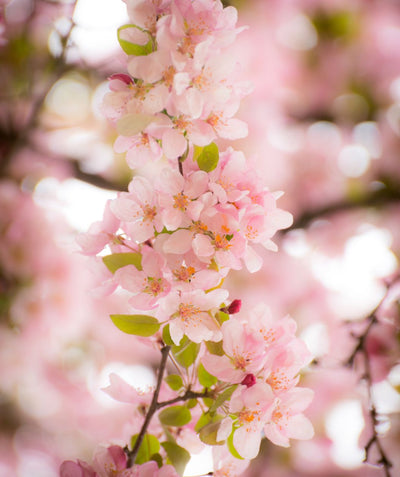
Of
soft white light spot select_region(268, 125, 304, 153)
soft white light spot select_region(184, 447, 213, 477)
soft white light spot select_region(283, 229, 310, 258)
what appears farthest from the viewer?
soft white light spot select_region(268, 125, 304, 153)

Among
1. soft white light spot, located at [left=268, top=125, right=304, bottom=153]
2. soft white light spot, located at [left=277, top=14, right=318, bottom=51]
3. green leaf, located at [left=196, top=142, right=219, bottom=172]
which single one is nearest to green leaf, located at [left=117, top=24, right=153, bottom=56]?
green leaf, located at [left=196, top=142, right=219, bottom=172]

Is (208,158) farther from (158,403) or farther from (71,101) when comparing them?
(71,101)

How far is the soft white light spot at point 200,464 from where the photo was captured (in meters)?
0.61

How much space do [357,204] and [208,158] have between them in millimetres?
1290

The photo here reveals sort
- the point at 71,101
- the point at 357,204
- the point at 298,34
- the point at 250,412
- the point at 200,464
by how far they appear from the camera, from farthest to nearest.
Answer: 1. the point at 298,34
2. the point at 71,101
3. the point at 357,204
4. the point at 200,464
5. the point at 250,412

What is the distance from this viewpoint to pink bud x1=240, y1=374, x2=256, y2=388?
507mm

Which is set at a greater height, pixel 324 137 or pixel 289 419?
pixel 289 419

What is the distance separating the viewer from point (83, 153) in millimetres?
1926

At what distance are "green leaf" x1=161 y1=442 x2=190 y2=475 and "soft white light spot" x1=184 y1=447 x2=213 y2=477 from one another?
0.01 metres

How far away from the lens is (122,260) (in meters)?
0.56

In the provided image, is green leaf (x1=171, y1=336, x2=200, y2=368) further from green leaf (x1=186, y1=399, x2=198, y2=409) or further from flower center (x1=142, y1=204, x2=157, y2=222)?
flower center (x1=142, y1=204, x2=157, y2=222)

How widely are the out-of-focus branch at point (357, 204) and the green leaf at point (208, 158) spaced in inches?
46.2

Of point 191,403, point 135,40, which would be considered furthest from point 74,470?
point 135,40

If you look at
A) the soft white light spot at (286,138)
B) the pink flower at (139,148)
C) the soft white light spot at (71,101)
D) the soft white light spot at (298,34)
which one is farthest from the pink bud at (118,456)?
the soft white light spot at (298,34)
